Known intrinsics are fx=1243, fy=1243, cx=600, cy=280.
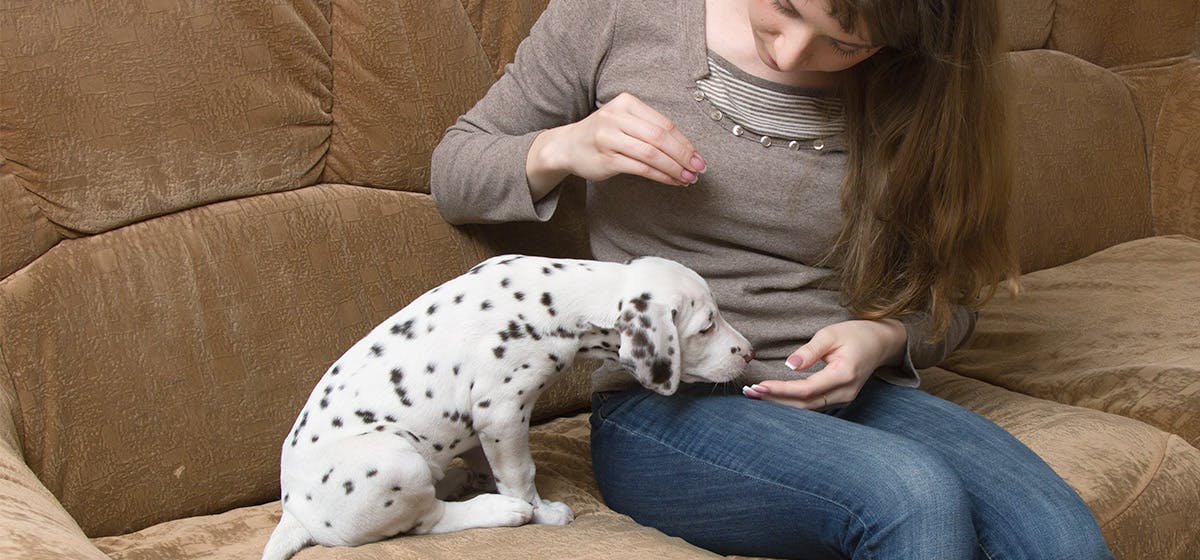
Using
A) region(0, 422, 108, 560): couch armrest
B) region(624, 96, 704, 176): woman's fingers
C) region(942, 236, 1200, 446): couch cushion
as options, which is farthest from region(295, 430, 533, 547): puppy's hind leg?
region(942, 236, 1200, 446): couch cushion

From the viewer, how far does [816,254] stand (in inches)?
74.5

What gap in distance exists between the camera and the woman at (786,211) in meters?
1.65

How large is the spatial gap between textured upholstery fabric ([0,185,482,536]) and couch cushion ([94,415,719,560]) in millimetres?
80

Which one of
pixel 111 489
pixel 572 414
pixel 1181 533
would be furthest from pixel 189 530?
pixel 1181 533

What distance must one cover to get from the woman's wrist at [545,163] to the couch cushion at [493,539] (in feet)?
1.51

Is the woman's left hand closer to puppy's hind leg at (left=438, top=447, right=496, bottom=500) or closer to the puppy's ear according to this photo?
the puppy's ear

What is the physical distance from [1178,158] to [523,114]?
6.43ft

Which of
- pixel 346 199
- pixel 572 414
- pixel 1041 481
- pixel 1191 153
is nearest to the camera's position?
pixel 1041 481

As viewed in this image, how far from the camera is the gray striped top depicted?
6.01 ft

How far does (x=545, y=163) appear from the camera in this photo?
5.95 feet

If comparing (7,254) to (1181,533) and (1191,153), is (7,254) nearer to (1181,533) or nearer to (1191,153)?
(1181,533)

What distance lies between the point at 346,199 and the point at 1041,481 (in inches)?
46.1

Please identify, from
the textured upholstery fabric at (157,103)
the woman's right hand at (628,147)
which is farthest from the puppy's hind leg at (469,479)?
the textured upholstery fabric at (157,103)

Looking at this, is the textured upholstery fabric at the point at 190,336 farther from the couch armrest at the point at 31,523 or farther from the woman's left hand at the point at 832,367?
the woman's left hand at the point at 832,367
